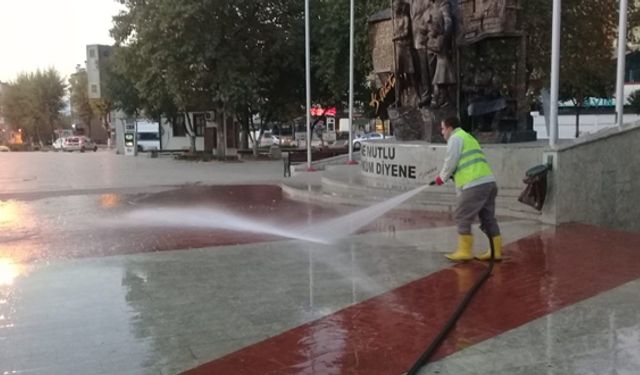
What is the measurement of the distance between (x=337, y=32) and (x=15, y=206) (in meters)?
17.1

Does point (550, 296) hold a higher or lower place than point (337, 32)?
lower

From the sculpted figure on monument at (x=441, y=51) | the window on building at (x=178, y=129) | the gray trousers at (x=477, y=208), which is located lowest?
the gray trousers at (x=477, y=208)

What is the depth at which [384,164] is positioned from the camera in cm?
1445

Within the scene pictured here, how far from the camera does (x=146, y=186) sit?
19.2 metres

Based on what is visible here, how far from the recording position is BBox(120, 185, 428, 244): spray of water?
987cm

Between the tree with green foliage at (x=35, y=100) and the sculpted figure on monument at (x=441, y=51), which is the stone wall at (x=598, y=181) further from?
the tree with green foliage at (x=35, y=100)

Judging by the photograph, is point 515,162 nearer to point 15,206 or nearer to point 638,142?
point 638,142

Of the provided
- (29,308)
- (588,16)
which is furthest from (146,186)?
(588,16)

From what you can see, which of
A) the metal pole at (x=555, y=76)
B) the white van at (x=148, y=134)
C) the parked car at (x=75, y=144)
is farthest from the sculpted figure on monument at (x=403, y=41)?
the parked car at (x=75, y=144)

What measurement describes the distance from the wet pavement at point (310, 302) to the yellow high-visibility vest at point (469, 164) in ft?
3.43

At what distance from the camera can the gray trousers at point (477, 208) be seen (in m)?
7.24

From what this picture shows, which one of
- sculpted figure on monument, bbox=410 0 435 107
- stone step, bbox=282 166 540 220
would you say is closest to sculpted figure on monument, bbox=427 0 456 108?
sculpted figure on monument, bbox=410 0 435 107

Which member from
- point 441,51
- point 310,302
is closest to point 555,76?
point 441,51

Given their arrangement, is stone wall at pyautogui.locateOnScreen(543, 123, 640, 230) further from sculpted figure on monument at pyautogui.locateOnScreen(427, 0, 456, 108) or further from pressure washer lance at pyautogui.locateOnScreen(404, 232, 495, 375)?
sculpted figure on monument at pyautogui.locateOnScreen(427, 0, 456, 108)
